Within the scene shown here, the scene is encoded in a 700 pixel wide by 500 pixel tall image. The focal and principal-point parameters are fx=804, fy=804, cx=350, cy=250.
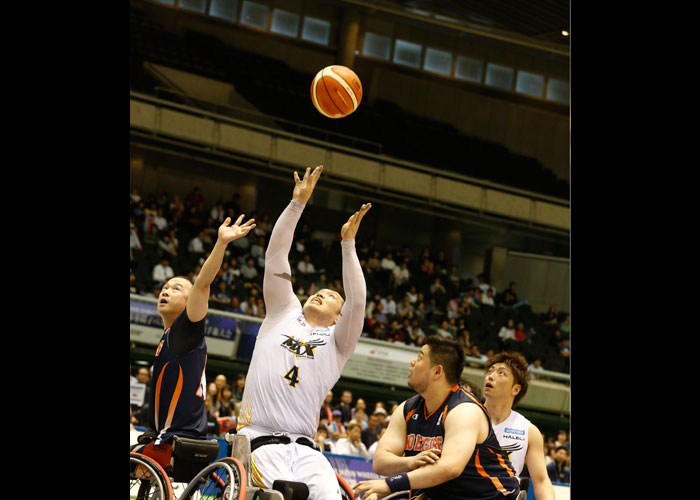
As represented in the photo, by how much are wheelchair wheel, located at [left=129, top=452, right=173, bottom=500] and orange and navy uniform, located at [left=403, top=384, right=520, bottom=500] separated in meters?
1.37

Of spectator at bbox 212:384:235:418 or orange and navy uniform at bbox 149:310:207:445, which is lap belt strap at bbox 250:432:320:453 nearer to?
orange and navy uniform at bbox 149:310:207:445

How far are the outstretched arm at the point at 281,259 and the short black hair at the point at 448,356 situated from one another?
100 cm

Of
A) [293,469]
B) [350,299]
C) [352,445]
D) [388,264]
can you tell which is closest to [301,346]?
[350,299]

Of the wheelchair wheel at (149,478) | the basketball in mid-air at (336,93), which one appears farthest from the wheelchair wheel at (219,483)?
the basketball in mid-air at (336,93)

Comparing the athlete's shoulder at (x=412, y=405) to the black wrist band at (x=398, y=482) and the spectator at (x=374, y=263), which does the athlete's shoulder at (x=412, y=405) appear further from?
the spectator at (x=374, y=263)

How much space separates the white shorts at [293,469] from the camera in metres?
4.47

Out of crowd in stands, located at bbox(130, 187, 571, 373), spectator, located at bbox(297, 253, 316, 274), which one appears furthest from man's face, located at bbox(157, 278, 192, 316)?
spectator, located at bbox(297, 253, 316, 274)

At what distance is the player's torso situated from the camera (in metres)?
4.80

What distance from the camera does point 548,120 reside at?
2469cm

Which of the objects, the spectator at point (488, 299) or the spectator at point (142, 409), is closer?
the spectator at point (142, 409)

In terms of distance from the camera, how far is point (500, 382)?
227 inches
